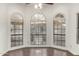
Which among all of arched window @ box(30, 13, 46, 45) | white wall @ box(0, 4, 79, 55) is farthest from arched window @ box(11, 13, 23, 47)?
arched window @ box(30, 13, 46, 45)

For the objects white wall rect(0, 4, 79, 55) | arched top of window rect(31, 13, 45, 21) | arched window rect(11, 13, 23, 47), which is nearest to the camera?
white wall rect(0, 4, 79, 55)

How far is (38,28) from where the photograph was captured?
1722 millimetres

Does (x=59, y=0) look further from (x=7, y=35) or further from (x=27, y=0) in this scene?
(x=7, y=35)

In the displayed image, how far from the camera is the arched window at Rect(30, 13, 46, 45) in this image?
1714 mm

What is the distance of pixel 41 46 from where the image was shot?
64.4 inches

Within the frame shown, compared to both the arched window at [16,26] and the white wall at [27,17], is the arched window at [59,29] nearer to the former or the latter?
the white wall at [27,17]

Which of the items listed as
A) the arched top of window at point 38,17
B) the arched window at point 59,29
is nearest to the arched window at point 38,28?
the arched top of window at point 38,17

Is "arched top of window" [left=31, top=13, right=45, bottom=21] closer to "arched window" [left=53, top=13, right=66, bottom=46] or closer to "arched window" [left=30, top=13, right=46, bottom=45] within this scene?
"arched window" [left=30, top=13, right=46, bottom=45]

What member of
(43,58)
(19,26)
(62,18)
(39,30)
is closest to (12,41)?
(19,26)

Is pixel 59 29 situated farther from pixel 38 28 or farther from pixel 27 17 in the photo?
pixel 27 17

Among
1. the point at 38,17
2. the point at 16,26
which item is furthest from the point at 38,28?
the point at 16,26

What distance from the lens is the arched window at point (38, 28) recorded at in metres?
1.71

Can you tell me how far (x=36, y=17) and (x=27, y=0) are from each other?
1040 millimetres

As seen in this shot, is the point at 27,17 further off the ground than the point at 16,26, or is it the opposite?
the point at 27,17
